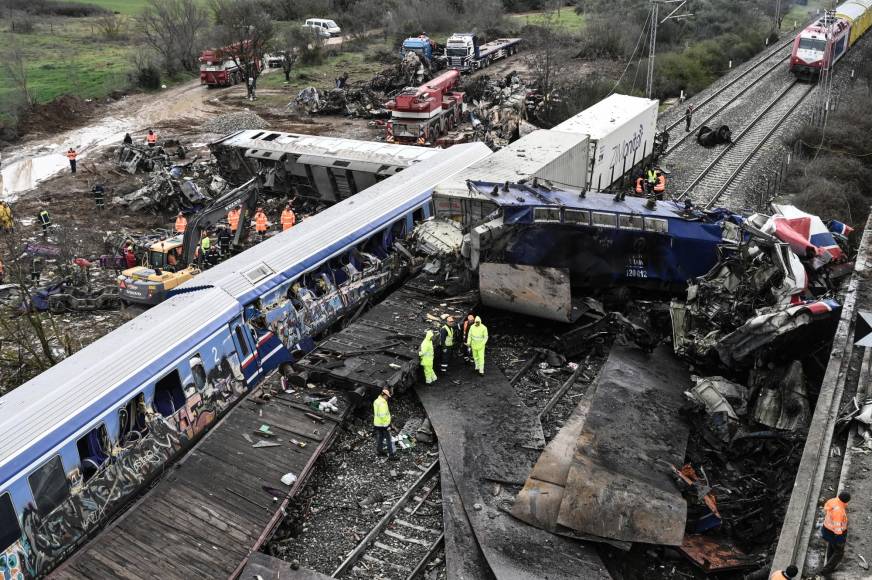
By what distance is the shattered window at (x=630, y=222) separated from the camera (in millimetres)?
14734

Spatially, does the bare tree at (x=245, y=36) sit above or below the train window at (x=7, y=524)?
above

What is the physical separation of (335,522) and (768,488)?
20.5ft

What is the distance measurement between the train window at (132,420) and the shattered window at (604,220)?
9.03 metres

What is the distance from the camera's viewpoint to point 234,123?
3266 cm

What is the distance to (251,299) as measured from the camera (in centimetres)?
1304

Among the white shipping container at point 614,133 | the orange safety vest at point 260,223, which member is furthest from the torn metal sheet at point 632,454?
the orange safety vest at point 260,223

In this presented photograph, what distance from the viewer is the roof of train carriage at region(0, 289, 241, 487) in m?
9.30

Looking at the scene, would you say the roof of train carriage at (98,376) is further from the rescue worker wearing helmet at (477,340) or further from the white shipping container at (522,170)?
the white shipping container at (522,170)

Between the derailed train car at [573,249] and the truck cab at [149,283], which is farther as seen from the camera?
the truck cab at [149,283]

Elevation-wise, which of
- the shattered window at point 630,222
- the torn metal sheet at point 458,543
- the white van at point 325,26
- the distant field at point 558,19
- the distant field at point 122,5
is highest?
the distant field at point 122,5

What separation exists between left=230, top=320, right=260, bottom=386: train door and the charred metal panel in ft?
15.3

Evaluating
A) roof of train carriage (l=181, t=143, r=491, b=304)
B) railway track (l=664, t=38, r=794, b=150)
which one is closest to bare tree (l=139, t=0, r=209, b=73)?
railway track (l=664, t=38, r=794, b=150)

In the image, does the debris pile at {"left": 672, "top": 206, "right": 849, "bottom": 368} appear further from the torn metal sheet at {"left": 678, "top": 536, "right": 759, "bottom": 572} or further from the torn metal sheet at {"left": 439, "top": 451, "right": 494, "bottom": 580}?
the torn metal sheet at {"left": 439, "top": 451, "right": 494, "bottom": 580}

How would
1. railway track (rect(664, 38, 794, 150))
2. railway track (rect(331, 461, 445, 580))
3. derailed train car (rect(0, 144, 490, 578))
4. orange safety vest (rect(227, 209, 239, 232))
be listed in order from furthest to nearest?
1. railway track (rect(664, 38, 794, 150))
2. orange safety vest (rect(227, 209, 239, 232))
3. railway track (rect(331, 461, 445, 580))
4. derailed train car (rect(0, 144, 490, 578))
